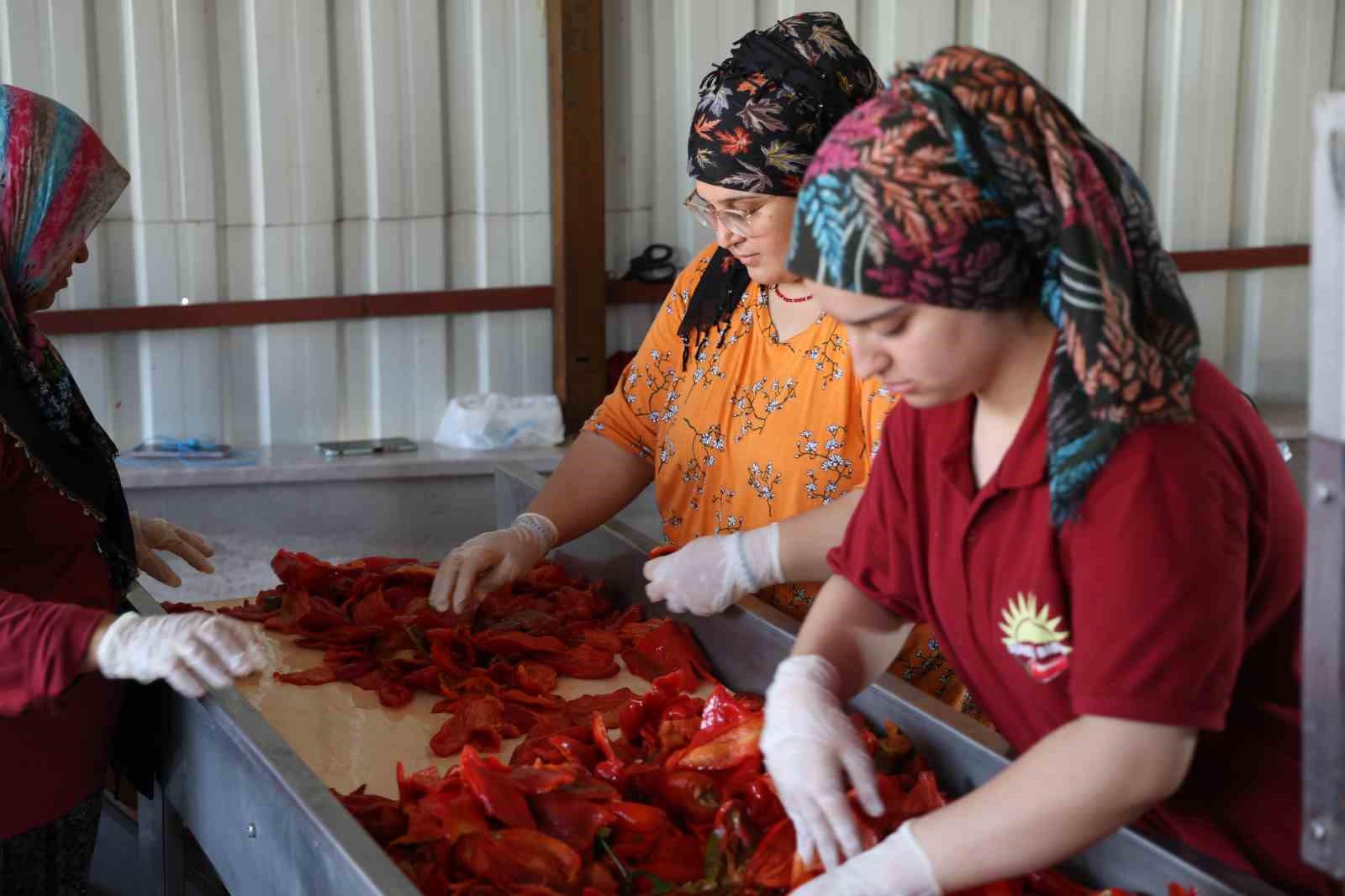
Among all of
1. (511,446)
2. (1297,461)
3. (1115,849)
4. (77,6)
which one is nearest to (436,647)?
(1115,849)

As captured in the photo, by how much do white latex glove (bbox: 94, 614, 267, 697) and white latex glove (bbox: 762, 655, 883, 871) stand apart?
77cm

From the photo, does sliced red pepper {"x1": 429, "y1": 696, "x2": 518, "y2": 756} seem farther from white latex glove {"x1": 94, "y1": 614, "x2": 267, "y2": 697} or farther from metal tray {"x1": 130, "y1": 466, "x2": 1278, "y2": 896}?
white latex glove {"x1": 94, "y1": 614, "x2": 267, "y2": 697}

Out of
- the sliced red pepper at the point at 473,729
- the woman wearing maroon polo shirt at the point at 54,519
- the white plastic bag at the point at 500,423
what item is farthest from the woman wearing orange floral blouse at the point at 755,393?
the white plastic bag at the point at 500,423

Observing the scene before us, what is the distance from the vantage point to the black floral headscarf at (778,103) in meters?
2.38

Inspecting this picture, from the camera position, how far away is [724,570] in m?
2.42

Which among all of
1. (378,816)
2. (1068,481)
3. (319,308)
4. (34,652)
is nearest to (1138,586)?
(1068,481)

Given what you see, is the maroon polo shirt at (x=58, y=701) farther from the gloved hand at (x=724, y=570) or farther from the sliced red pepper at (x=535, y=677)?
the gloved hand at (x=724, y=570)

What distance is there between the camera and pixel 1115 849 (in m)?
1.61

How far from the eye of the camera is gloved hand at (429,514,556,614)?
2643 millimetres

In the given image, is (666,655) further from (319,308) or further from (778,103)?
(319,308)

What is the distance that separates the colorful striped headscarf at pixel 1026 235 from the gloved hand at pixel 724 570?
0.98 m

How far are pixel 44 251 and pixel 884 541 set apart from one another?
140cm

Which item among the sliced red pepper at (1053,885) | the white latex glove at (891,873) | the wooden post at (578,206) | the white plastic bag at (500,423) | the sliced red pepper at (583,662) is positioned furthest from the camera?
the white plastic bag at (500,423)

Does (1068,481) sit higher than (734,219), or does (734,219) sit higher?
(734,219)
